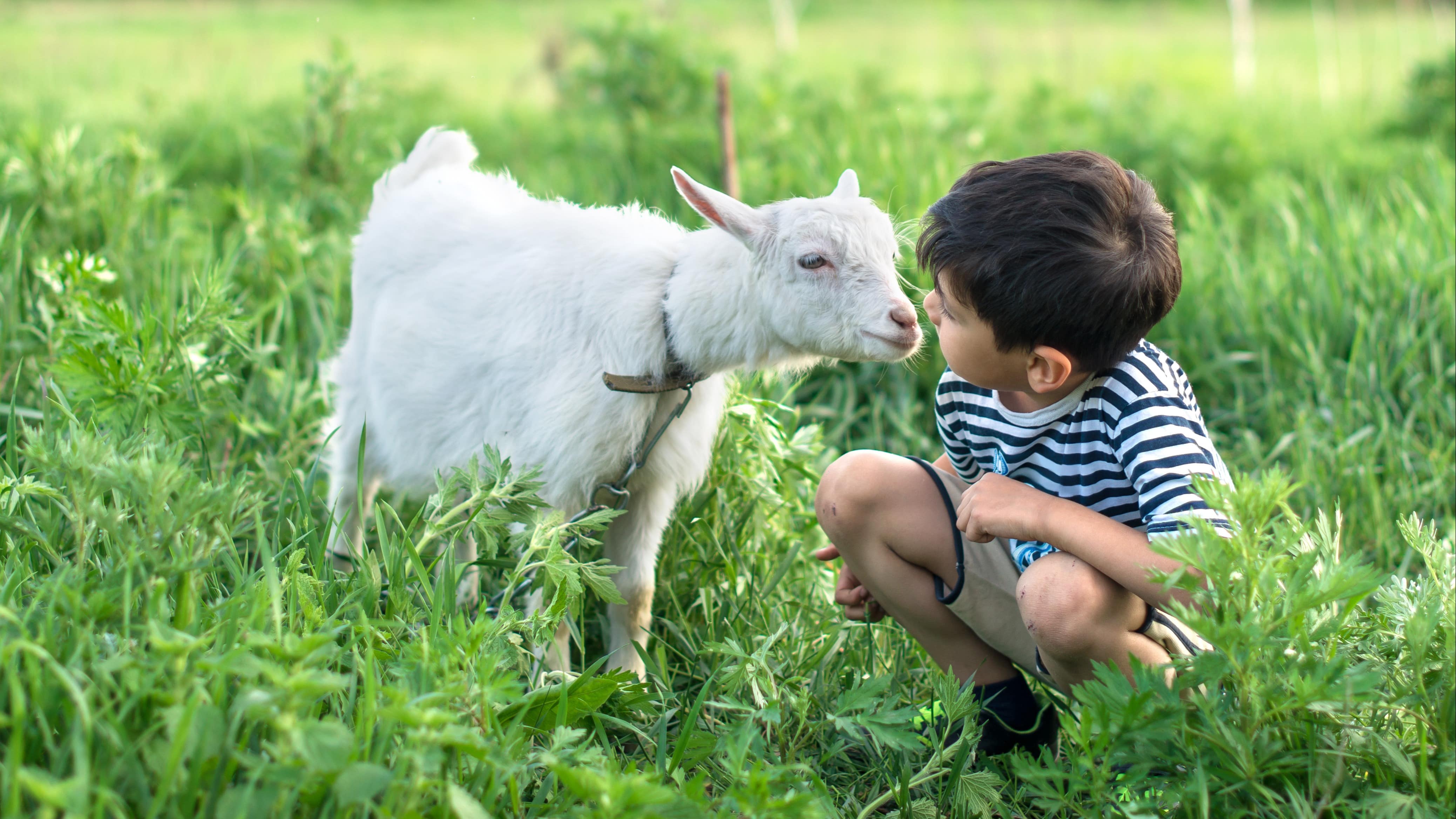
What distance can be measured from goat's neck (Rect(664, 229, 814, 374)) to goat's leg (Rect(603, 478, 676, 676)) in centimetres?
37

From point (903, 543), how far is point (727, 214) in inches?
28.5

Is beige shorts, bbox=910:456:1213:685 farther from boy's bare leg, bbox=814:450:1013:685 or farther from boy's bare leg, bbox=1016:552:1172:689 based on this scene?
boy's bare leg, bbox=1016:552:1172:689

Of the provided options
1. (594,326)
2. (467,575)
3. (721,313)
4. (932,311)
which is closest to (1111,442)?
(932,311)

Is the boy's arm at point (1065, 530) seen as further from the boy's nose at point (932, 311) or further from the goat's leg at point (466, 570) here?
the goat's leg at point (466, 570)

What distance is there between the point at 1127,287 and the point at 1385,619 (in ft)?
2.50

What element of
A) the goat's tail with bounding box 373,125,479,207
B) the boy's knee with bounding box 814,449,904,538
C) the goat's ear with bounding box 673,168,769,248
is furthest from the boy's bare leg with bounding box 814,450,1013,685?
the goat's tail with bounding box 373,125,479,207

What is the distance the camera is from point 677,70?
5207 mm

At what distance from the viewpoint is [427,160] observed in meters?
2.82

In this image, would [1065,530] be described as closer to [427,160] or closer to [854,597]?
[854,597]

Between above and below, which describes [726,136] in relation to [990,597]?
above

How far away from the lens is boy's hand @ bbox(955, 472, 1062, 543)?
1906mm

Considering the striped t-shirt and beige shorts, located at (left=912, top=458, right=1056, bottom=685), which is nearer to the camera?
the striped t-shirt

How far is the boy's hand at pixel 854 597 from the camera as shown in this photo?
7.63 feet

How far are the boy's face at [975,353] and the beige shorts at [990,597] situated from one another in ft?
1.03
